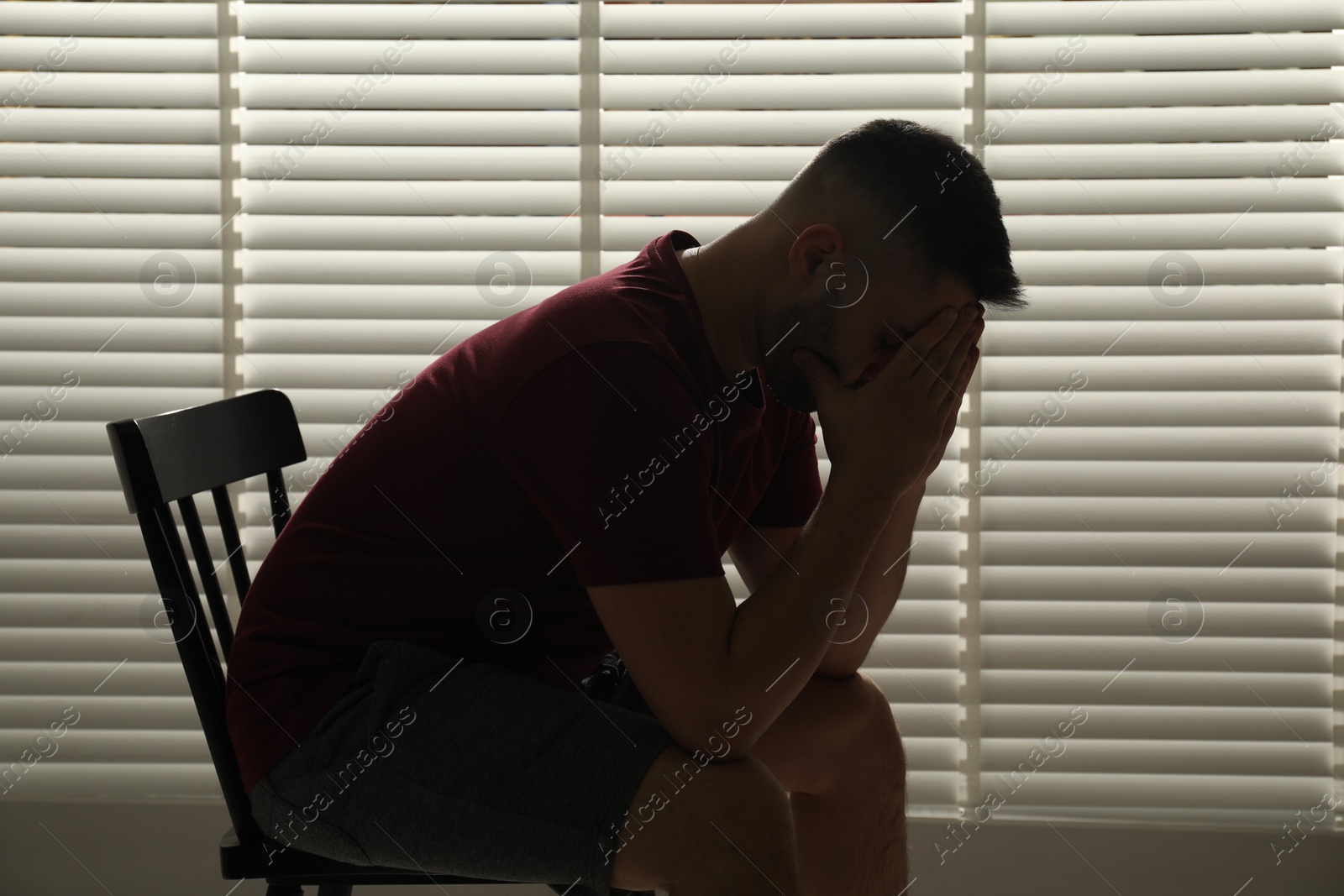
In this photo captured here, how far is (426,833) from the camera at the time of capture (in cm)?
80

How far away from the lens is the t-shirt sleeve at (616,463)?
0.79 m

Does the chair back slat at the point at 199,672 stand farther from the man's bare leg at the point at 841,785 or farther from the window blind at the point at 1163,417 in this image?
the window blind at the point at 1163,417

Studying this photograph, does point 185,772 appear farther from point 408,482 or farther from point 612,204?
point 612,204

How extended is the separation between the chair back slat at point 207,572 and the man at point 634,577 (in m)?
0.17

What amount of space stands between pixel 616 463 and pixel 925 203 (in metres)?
0.41

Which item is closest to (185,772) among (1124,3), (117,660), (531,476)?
(117,660)

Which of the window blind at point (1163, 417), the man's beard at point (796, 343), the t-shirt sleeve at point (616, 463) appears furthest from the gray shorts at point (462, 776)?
the window blind at point (1163, 417)

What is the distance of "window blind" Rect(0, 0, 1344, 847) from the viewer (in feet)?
4.84

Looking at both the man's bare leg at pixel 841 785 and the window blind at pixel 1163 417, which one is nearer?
the man's bare leg at pixel 841 785

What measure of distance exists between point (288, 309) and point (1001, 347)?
1156 millimetres

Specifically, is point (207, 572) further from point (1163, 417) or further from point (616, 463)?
point (1163, 417)

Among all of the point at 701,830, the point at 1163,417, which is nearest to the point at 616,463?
the point at 701,830

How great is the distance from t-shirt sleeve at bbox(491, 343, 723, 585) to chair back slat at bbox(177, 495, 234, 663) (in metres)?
0.44

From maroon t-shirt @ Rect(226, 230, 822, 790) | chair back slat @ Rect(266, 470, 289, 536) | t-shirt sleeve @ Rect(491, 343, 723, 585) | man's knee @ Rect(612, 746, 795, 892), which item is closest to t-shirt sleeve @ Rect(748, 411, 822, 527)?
maroon t-shirt @ Rect(226, 230, 822, 790)
